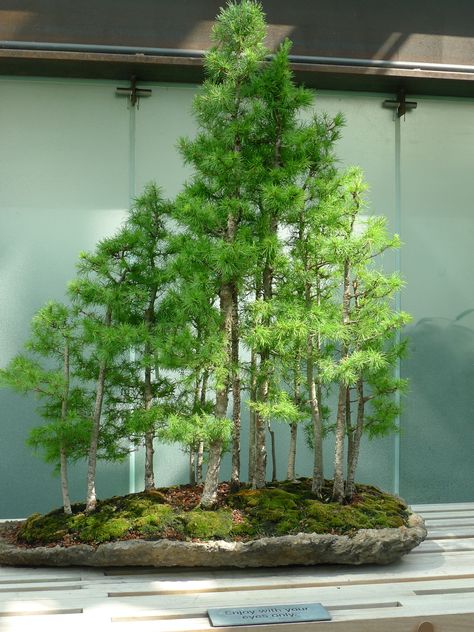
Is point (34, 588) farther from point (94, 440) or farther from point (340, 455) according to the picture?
point (340, 455)

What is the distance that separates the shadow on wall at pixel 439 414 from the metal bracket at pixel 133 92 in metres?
2.09

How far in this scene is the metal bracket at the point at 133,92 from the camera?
494 cm

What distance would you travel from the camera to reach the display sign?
9.22 feet

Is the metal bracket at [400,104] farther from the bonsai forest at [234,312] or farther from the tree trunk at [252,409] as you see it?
the tree trunk at [252,409]

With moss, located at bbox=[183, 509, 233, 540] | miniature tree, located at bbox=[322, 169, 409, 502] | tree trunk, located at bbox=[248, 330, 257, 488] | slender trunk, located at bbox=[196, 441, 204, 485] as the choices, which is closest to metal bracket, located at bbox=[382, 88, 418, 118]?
miniature tree, located at bbox=[322, 169, 409, 502]

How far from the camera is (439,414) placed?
5.29 m

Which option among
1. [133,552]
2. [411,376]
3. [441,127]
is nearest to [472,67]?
[441,127]

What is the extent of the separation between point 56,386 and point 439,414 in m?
2.54

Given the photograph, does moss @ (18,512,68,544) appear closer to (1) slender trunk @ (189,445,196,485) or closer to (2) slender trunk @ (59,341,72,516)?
(2) slender trunk @ (59,341,72,516)

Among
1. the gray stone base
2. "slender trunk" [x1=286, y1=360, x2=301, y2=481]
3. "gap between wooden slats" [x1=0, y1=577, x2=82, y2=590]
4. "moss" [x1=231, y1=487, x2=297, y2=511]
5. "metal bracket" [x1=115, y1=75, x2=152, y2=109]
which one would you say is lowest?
"gap between wooden slats" [x1=0, y1=577, x2=82, y2=590]

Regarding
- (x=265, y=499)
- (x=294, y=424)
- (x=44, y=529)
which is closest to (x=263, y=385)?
(x=294, y=424)

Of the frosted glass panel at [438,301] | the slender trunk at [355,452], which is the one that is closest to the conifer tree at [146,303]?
the slender trunk at [355,452]

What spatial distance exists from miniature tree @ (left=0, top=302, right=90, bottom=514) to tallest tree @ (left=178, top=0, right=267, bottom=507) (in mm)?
612

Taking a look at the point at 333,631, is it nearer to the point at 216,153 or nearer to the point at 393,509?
the point at 393,509
